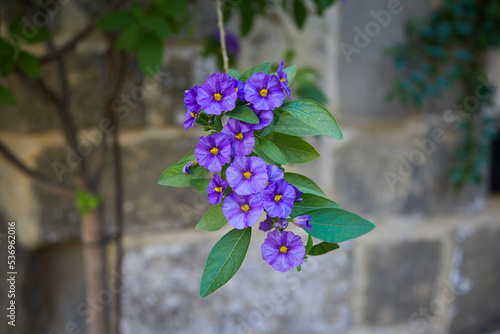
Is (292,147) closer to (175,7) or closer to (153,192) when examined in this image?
(175,7)

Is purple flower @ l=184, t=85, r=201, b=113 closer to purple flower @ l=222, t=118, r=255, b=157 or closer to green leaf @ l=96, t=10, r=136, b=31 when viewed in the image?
purple flower @ l=222, t=118, r=255, b=157

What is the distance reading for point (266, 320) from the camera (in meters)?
1.25

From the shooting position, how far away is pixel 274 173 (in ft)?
1.38

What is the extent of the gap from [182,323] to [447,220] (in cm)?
81

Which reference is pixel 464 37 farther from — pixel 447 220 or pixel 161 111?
pixel 161 111

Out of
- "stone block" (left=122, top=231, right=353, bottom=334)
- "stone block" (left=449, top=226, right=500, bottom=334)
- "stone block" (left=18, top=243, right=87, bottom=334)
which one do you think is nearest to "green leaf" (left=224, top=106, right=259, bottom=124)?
"stone block" (left=122, top=231, right=353, bottom=334)

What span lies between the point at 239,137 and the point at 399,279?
3.46ft

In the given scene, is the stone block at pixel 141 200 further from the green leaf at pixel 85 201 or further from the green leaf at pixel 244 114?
the green leaf at pixel 244 114

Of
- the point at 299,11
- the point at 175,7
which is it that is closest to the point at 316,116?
the point at 175,7

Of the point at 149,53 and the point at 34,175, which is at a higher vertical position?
the point at 149,53

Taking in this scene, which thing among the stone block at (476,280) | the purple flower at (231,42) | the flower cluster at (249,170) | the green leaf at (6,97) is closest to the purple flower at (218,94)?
the flower cluster at (249,170)

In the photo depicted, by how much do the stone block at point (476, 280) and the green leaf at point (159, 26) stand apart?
3.41 ft

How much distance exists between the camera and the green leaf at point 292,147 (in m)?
0.46

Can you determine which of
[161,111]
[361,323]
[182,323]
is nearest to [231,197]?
[161,111]
